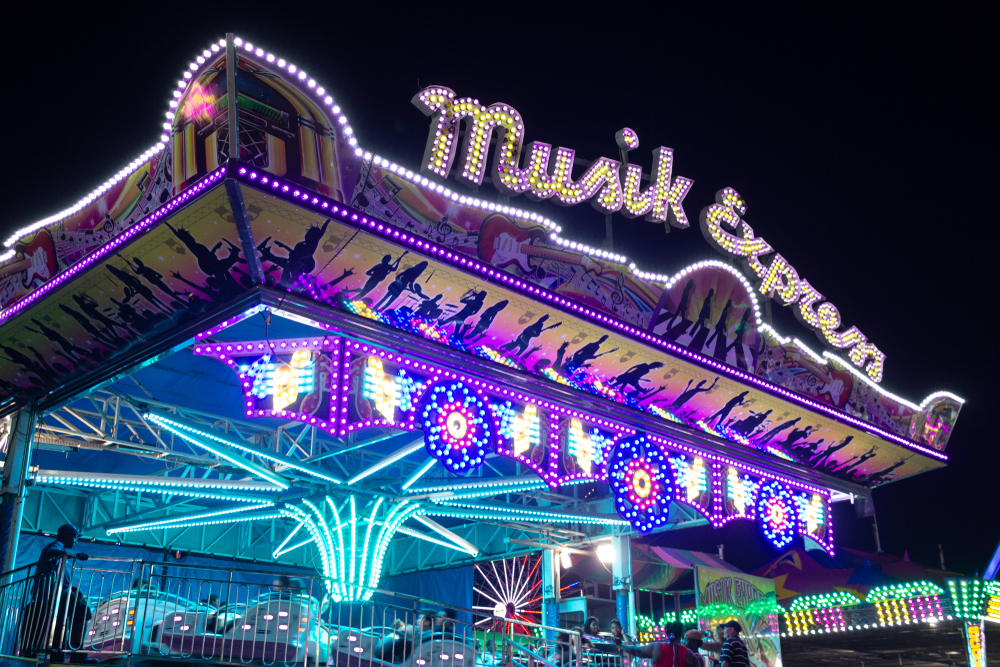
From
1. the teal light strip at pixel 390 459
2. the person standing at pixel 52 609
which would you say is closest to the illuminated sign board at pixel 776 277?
the teal light strip at pixel 390 459

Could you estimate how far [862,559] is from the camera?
2730 cm

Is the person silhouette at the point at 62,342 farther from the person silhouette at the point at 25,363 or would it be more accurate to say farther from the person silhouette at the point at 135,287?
the person silhouette at the point at 135,287

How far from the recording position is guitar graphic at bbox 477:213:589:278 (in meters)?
10.5

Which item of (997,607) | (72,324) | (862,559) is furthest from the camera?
(862,559)

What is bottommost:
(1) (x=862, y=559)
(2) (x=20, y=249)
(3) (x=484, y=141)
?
(1) (x=862, y=559)

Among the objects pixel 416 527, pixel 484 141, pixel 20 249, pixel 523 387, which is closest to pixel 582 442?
pixel 523 387

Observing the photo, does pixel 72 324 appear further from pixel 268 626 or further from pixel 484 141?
pixel 484 141

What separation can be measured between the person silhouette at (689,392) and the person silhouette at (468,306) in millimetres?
4506

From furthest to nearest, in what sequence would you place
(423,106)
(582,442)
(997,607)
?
(997,607) < (582,442) < (423,106)

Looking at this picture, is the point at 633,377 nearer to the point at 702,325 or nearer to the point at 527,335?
the point at 702,325

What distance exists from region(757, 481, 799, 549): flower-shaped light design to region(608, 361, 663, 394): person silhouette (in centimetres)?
466

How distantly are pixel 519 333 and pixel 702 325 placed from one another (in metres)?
3.51

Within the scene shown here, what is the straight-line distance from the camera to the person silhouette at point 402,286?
991 centimetres

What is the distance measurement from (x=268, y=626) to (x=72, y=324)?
14.7ft
